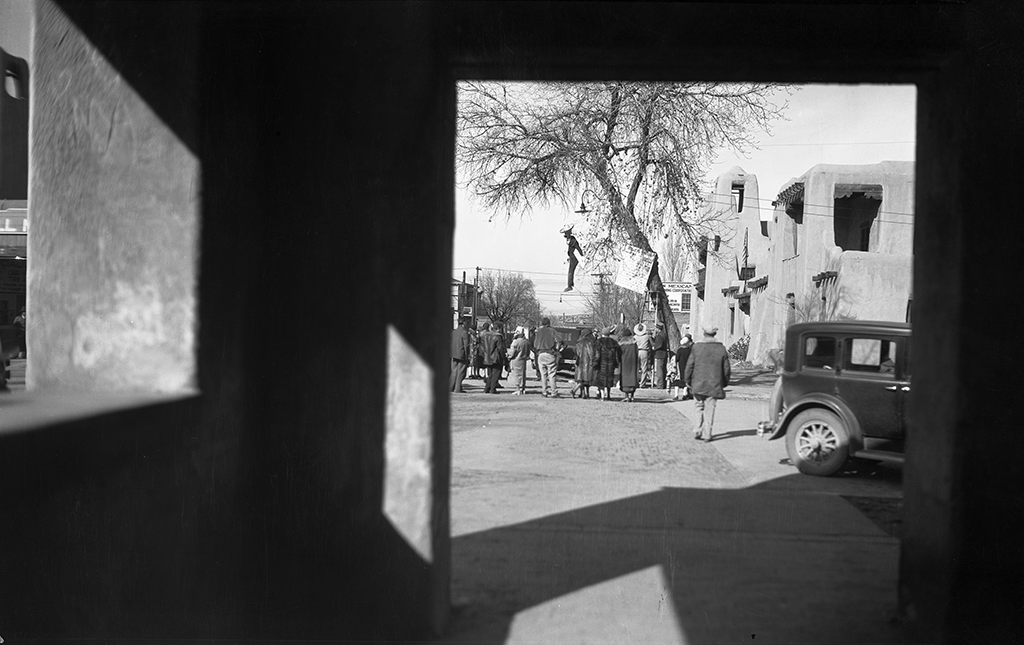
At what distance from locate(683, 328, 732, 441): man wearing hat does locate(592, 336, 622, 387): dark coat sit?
299 mm

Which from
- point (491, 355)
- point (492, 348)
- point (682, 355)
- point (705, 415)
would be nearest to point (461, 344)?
point (492, 348)

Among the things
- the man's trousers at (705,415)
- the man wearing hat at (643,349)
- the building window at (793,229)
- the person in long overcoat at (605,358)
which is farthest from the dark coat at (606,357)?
the building window at (793,229)

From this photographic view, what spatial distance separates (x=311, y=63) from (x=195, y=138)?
503mm

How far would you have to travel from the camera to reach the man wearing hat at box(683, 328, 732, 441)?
2.89 meters

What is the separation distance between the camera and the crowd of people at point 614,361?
9.79 feet

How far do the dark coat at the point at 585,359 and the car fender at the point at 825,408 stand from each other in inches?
34.4

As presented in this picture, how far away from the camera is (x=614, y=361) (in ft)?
9.87

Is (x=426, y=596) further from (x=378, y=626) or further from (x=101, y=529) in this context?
(x=101, y=529)

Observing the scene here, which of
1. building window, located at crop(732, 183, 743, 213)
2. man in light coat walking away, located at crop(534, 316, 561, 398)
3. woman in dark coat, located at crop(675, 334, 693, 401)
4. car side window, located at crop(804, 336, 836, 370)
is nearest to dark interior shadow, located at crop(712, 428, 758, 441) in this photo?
woman in dark coat, located at crop(675, 334, 693, 401)

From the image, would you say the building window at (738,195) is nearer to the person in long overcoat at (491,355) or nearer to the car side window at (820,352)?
the car side window at (820,352)

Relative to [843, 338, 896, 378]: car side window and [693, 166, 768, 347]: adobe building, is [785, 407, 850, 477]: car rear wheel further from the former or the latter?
[693, 166, 768, 347]: adobe building

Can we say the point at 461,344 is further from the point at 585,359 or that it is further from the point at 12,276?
the point at 12,276

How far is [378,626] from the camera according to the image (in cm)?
271

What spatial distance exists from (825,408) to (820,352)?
359mm
